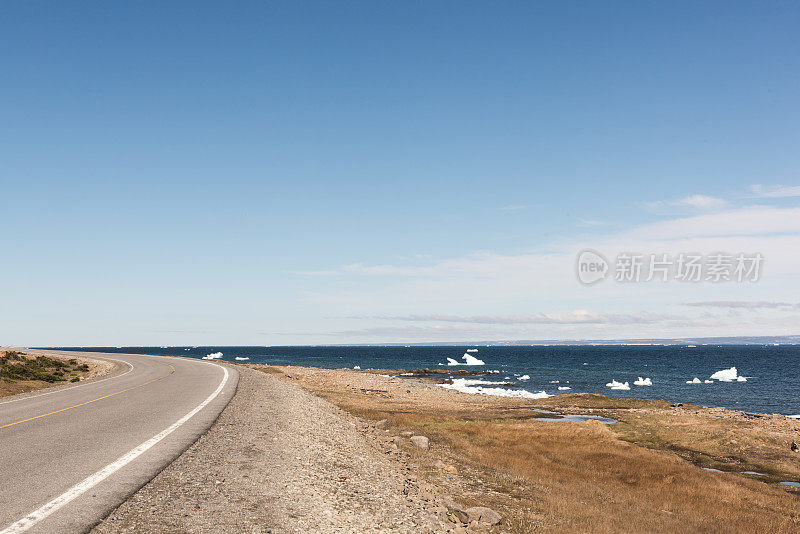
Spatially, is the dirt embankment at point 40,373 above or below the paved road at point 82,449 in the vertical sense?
below

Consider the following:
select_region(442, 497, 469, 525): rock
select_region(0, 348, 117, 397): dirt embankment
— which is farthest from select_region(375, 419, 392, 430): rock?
select_region(0, 348, 117, 397): dirt embankment

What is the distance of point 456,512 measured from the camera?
32.3 feet

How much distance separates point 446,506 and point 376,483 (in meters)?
1.41

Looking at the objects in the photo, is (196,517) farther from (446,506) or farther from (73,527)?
(446,506)

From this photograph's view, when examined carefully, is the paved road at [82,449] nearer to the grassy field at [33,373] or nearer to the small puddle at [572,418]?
the grassy field at [33,373]

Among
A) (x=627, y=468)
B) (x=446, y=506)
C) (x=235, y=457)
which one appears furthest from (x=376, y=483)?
(x=627, y=468)

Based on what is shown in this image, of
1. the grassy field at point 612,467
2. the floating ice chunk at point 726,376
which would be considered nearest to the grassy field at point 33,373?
the grassy field at point 612,467

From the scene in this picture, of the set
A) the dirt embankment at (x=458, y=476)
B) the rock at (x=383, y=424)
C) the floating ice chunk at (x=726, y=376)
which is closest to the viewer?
the dirt embankment at (x=458, y=476)

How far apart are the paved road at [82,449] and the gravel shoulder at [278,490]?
0.44 meters

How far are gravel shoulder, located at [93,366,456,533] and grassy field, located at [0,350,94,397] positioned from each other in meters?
23.0

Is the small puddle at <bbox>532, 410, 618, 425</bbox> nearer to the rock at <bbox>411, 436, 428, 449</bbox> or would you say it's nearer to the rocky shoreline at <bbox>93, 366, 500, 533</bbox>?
the rock at <bbox>411, 436, 428, 449</bbox>

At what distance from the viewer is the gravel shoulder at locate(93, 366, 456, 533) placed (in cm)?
678

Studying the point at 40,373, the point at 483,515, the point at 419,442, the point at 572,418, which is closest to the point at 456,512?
the point at 483,515

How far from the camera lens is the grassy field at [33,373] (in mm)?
30689
